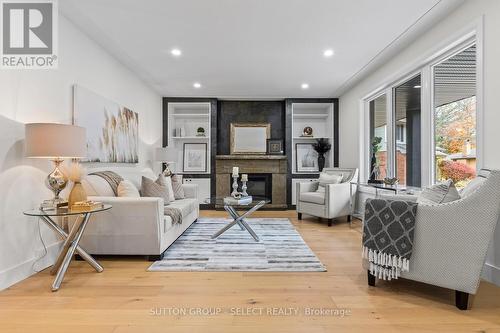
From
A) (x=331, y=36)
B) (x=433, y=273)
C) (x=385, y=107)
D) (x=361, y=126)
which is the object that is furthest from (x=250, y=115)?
(x=433, y=273)

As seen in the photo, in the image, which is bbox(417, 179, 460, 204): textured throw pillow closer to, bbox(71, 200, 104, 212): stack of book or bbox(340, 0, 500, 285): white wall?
bbox(340, 0, 500, 285): white wall

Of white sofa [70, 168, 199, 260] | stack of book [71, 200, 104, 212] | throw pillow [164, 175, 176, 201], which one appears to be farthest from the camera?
throw pillow [164, 175, 176, 201]

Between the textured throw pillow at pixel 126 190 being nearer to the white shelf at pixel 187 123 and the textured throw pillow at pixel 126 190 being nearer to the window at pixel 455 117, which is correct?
the white shelf at pixel 187 123

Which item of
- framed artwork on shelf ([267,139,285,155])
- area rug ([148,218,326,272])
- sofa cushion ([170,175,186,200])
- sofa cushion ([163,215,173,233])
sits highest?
framed artwork on shelf ([267,139,285,155])

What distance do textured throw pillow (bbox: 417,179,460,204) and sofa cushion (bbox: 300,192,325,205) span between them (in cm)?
251

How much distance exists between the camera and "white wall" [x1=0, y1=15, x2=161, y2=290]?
2.37 meters

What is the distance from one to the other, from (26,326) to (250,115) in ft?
18.3

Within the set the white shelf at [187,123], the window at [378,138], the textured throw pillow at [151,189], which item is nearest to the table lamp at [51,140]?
the textured throw pillow at [151,189]

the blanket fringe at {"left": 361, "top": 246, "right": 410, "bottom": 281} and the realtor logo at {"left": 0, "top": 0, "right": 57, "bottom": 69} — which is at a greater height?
the realtor logo at {"left": 0, "top": 0, "right": 57, "bottom": 69}

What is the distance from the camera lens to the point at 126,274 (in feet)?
8.63

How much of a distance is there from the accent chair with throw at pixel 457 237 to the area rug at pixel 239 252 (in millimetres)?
946

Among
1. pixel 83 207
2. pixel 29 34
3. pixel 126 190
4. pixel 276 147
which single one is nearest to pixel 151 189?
pixel 126 190

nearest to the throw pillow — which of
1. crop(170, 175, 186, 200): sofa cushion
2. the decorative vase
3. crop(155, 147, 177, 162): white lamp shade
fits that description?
crop(170, 175, 186, 200): sofa cushion

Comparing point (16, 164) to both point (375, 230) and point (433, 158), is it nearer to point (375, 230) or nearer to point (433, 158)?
point (375, 230)
